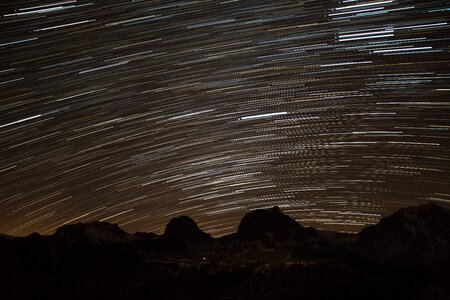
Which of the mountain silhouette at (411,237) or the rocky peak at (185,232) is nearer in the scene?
the mountain silhouette at (411,237)

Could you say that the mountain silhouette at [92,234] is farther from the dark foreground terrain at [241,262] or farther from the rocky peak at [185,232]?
the rocky peak at [185,232]

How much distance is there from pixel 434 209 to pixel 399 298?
49.7m

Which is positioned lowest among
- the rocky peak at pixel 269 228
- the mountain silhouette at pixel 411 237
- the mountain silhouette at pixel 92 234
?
the mountain silhouette at pixel 411 237

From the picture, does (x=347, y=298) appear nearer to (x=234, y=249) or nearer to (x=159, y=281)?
(x=159, y=281)

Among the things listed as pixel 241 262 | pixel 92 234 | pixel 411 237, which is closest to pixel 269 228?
pixel 411 237

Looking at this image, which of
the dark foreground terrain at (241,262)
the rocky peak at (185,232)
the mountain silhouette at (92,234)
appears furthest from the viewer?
the rocky peak at (185,232)

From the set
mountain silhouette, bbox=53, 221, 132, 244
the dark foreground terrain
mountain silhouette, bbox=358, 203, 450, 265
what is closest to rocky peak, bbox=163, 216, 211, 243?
the dark foreground terrain

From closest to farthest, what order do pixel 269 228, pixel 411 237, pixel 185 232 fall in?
1. pixel 411 237
2. pixel 185 232
3. pixel 269 228

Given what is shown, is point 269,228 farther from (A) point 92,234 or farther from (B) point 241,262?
(B) point 241,262

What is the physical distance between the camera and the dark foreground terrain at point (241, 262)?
52.9 metres

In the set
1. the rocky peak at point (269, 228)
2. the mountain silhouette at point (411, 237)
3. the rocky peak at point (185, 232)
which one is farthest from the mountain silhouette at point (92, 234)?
the mountain silhouette at point (411, 237)

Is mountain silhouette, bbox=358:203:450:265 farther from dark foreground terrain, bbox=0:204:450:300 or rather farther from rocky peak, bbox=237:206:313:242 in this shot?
rocky peak, bbox=237:206:313:242

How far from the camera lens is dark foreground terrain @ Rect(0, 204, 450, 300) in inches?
2083

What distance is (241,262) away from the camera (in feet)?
217
